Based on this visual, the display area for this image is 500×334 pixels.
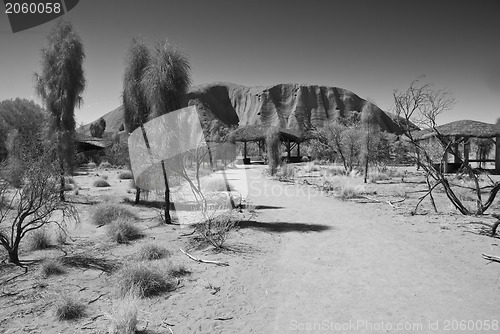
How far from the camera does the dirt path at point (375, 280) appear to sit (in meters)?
3.52

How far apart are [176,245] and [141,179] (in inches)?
162

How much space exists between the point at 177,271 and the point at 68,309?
5.49 ft

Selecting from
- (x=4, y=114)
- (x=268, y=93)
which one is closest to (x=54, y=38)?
(x=4, y=114)

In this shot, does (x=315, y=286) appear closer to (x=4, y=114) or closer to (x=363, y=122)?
(x=363, y=122)

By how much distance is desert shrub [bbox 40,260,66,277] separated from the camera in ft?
16.2

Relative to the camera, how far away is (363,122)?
60.4 ft

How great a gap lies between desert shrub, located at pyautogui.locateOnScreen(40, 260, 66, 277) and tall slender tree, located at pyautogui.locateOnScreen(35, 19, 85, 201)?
6921 mm

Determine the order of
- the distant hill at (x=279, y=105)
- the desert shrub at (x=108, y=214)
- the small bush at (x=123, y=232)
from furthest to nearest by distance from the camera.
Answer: the distant hill at (x=279, y=105)
the desert shrub at (x=108, y=214)
the small bush at (x=123, y=232)

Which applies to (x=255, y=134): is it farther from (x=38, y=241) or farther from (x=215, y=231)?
(x=38, y=241)

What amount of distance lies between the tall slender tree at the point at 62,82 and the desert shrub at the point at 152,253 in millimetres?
7155

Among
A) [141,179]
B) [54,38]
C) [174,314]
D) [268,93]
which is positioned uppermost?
[268,93]

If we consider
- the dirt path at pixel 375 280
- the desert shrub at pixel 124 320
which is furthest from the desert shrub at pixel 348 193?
the desert shrub at pixel 124 320

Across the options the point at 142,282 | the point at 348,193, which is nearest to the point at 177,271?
the point at 142,282

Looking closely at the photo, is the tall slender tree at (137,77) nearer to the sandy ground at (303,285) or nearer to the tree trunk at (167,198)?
the tree trunk at (167,198)
